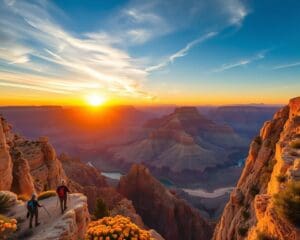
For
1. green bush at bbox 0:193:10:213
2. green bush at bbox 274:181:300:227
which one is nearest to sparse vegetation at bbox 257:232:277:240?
green bush at bbox 274:181:300:227

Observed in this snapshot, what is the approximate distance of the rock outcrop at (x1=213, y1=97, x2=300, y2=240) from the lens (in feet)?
40.8

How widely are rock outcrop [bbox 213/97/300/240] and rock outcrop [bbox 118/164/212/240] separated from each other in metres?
31.3

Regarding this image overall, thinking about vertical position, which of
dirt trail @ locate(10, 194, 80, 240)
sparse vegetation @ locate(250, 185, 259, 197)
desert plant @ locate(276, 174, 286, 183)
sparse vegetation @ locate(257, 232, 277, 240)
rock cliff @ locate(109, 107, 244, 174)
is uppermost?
desert plant @ locate(276, 174, 286, 183)

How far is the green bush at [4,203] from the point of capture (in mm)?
17156

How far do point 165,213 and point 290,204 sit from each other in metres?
50.8

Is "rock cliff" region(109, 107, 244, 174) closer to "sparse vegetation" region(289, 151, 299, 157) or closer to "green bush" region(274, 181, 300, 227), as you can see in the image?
"sparse vegetation" region(289, 151, 299, 157)

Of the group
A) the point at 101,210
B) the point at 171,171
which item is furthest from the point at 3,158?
the point at 171,171

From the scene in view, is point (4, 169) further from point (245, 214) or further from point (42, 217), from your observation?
point (245, 214)

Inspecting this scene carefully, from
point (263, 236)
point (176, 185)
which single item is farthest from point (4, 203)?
point (176, 185)

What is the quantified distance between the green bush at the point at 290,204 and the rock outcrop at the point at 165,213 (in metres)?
49.8

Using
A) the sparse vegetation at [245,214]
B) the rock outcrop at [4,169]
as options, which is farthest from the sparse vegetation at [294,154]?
the rock outcrop at [4,169]

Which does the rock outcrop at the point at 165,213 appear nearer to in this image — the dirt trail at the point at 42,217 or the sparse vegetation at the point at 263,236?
the dirt trail at the point at 42,217

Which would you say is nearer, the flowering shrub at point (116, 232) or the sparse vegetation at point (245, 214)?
the flowering shrub at point (116, 232)

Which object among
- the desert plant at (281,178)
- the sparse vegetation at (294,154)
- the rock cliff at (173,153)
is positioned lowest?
the rock cliff at (173,153)
